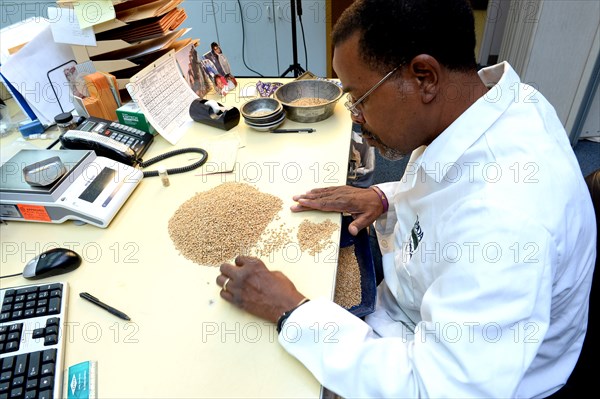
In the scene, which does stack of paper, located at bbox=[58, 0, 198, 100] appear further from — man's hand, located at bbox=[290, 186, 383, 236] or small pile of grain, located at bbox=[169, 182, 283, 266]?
man's hand, located at bbox=[290, 186, 383, 236]

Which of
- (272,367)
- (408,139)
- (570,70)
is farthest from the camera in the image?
(570,70)

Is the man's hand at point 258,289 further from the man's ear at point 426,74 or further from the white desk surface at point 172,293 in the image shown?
the man's ear at point 426,74

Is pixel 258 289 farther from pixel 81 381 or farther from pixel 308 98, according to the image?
pixel 308 98

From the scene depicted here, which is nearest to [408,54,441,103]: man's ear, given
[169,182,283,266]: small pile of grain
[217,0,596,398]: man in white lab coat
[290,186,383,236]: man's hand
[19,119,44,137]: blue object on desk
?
[217,0,596,398]: man in white lab coat

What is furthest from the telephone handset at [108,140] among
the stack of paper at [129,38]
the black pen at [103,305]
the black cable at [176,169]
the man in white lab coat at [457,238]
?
the man in white lab coat at [457,238]

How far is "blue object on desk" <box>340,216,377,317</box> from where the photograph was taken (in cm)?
90

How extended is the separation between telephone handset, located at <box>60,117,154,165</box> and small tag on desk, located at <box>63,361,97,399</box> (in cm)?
70

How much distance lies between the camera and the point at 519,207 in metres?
0.62

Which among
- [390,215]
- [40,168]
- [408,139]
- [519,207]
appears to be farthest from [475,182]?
[40,168]

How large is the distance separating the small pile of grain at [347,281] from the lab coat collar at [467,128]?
1.03ft

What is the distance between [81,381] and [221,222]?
1.45ft

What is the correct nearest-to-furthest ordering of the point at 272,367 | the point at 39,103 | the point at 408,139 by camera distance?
1. the point at 272,367
2. the point at 408,139
3. the point at 39,103

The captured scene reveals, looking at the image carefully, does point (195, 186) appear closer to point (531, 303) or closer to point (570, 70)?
point (531, 303)

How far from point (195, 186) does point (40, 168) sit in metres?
0.40
